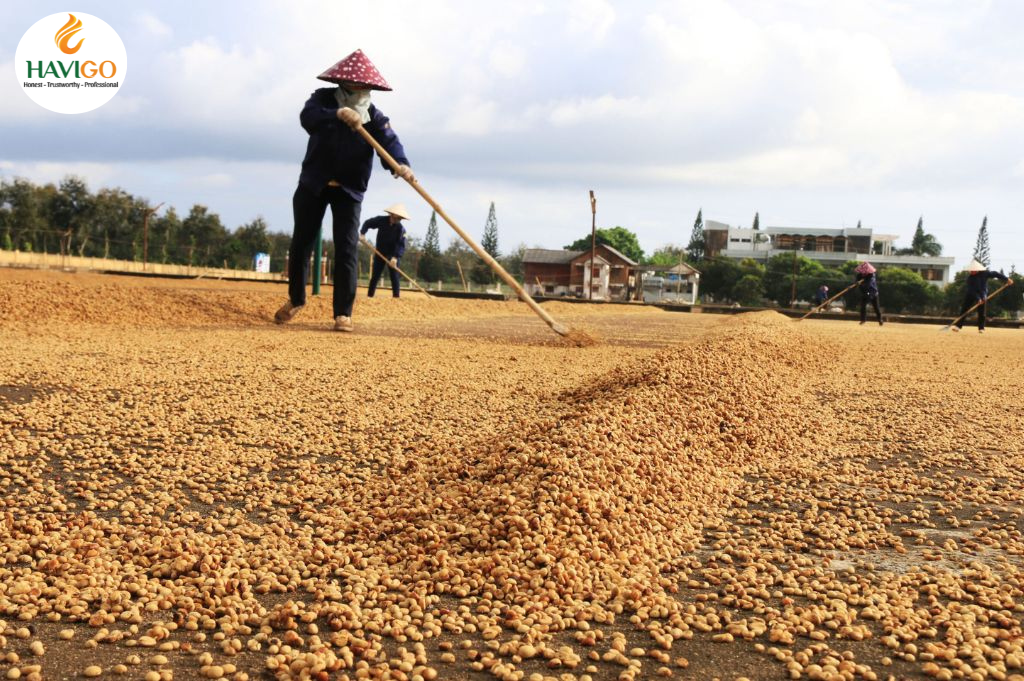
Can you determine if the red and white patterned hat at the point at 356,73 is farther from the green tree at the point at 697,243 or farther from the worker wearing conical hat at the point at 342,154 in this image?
the green tree at the point at 697,243

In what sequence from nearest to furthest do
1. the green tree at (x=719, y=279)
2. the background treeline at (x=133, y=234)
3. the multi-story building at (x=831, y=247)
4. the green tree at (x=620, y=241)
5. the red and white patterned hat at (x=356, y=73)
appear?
1. the red and white patterned hat at (x=356, y=73)
2. the background treeline at (x=133, y=234)
3. the green tree at (x=719, y=279)
4. the multi-story building at (x=831, y=247)
5. the green tree at (x=620, y=241)

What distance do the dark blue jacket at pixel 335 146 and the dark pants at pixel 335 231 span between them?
0.12m

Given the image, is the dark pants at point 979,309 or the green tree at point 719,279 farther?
the green tree at point 719,279

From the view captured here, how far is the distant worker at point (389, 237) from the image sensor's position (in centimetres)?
1416

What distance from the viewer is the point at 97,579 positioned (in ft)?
6.43

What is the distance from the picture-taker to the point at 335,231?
311 inches

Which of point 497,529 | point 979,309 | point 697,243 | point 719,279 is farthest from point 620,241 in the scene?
point 497,529

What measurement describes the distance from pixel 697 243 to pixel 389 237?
76.2 metres

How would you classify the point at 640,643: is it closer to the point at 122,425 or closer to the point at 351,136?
the point at 122,425

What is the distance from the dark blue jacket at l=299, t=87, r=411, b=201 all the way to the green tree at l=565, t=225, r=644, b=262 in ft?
239

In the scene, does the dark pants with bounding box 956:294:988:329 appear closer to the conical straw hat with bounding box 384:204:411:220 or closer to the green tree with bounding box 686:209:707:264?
the conical straw hat with bounding box 384:204:411:220

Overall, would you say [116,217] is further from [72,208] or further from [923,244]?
[923,244]

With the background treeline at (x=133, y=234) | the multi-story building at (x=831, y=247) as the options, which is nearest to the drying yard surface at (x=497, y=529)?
the background treeline at (x=133, y=234)

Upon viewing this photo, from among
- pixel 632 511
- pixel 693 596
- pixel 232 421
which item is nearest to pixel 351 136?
pixel 232 421
